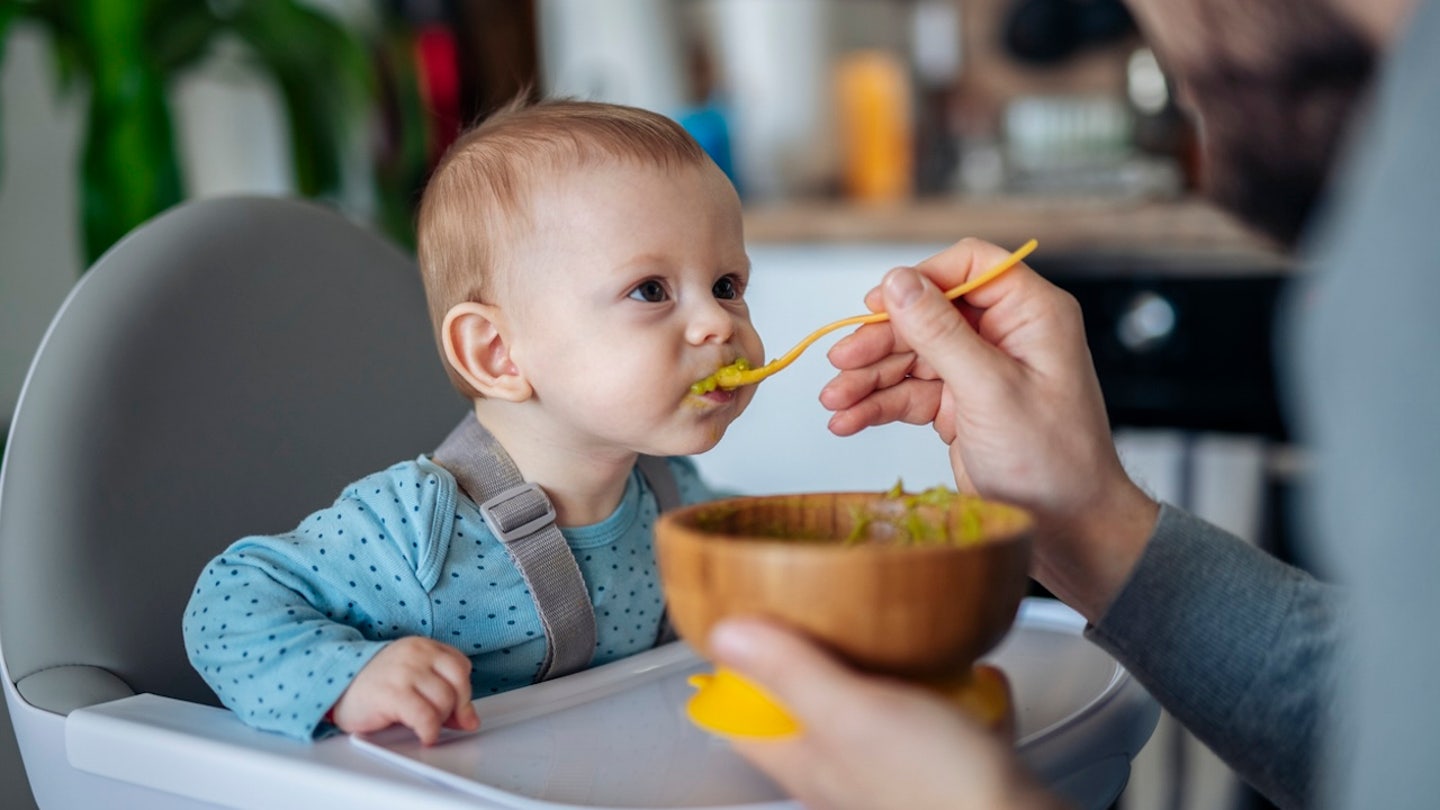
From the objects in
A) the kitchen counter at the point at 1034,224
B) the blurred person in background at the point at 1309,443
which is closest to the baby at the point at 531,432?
the blurred person in background at the point at 1309,443

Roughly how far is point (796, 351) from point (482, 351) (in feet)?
0.68

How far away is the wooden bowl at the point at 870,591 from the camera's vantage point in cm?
46

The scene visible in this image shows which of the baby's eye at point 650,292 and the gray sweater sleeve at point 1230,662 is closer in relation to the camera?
the gray sweater sleeve at point 1230,662

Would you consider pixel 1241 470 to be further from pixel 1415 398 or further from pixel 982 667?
pixel 1415 398

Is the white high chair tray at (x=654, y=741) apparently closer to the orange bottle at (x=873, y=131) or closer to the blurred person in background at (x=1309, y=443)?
the blurred person in background at (x=1309, y=443)

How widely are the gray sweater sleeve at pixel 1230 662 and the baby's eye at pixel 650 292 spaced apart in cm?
31

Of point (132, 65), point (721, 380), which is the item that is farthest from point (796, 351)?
point (132, 65)

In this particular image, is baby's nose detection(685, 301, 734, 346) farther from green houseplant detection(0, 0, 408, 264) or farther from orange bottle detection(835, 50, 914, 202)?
orange bottle detection(835, 50, 914, 202)

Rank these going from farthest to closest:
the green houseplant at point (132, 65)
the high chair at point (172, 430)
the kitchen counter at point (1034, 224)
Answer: the kitchen counter at point (1034, 224) → the green houseplant at point (132, 65) → the high chair at point (172, 430)

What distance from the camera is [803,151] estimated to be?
224 cm

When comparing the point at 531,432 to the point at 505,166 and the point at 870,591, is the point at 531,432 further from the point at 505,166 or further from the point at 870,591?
the point at 870,591

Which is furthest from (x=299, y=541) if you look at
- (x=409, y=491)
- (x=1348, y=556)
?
(x=1348, y=556)

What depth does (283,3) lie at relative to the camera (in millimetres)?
1715

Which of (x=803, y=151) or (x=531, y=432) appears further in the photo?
(x=803, y=151)
